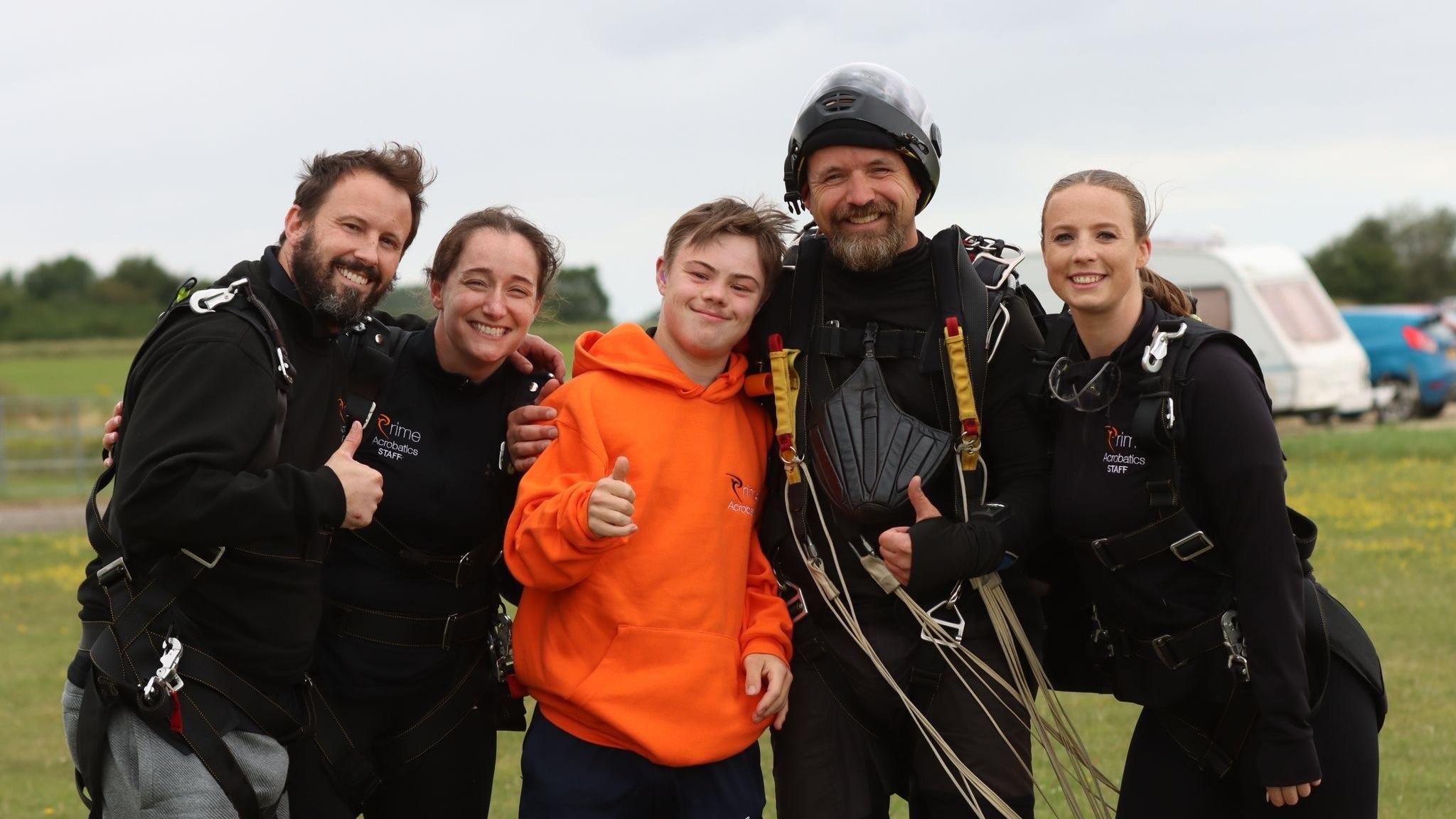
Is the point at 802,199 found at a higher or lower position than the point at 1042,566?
higher

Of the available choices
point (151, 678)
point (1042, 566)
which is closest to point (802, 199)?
point (1042, 566)

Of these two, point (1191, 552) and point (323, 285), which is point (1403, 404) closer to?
point (1191, 552)

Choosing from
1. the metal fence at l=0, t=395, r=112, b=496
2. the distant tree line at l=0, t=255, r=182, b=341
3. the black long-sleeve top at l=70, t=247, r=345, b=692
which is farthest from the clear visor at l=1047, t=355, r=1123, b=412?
the distant tree line at l=0, t=255, r=182, b=341

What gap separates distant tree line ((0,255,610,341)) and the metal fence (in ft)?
104

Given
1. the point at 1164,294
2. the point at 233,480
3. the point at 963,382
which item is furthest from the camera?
the point at 1164,294

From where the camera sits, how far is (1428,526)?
1488 centimetres

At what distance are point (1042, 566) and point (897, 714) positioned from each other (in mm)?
676

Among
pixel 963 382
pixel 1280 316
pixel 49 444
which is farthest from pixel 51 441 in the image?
pixel 963 382

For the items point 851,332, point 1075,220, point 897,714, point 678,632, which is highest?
point 1075,220

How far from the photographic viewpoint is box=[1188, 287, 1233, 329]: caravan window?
25.3 meters

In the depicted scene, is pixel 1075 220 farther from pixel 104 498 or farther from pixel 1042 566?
pixel 104 498

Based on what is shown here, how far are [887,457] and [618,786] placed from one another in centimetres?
119

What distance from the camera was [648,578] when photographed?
4.06 m

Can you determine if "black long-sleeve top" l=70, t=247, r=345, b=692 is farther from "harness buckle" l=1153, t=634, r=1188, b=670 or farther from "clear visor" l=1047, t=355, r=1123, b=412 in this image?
"harness buckle" l=1153, t=634, r=1188, b=670
